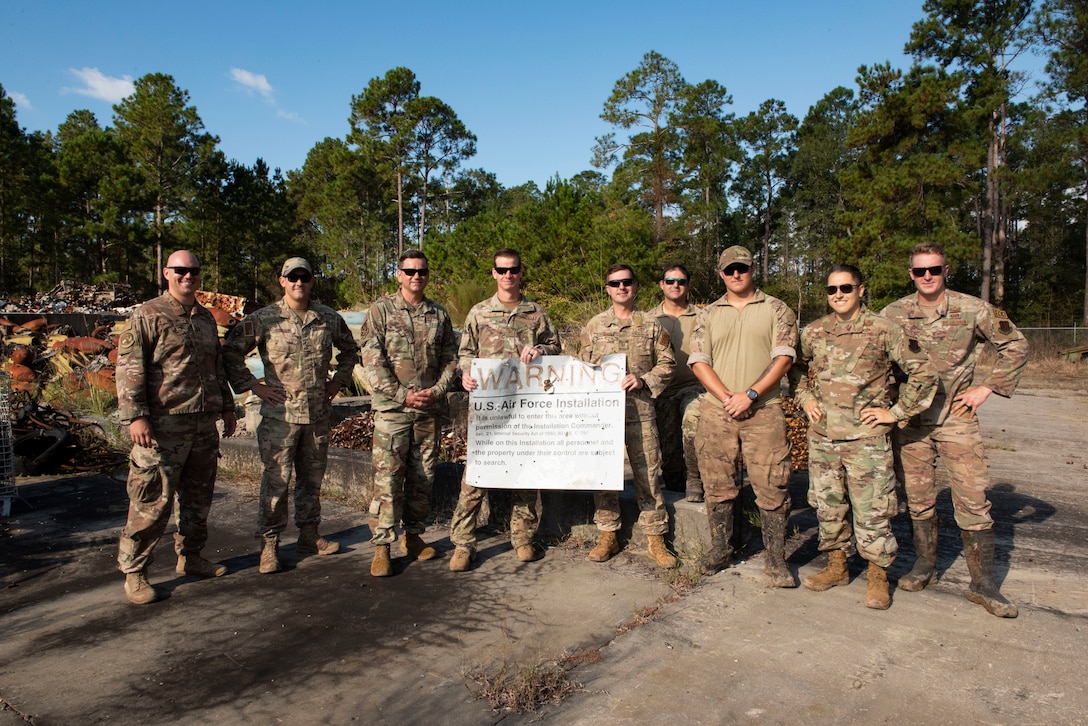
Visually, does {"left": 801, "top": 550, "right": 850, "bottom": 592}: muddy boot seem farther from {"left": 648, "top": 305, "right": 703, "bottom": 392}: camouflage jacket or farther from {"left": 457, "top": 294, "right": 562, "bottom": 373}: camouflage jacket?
{"left": 457, "top": 294, "right": 562, "bottom": 373}: camouflage jacket

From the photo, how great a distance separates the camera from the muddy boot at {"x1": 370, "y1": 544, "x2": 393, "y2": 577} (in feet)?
14.0

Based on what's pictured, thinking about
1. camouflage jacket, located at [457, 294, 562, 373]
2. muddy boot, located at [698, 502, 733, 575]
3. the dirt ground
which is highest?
camouflage jacket, located at [457, 294, 562, 373]

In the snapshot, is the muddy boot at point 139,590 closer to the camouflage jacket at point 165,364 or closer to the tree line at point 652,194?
the camouflage jacket at point 165,364

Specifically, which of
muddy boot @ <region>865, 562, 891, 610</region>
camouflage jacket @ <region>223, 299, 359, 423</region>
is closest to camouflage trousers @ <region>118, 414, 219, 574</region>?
camouflage jacket @ <region>223, 299, 359, 423</region>

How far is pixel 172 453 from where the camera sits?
410 centimetres

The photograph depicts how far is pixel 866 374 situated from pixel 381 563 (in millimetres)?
3121

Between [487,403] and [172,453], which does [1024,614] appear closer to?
[487,403]

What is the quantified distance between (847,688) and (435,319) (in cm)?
319

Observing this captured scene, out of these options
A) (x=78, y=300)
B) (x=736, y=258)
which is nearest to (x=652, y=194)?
(x=78, y=300)

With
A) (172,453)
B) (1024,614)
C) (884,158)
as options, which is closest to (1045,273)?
(884,158)

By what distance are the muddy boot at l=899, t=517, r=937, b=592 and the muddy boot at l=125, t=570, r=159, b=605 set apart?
4319mm

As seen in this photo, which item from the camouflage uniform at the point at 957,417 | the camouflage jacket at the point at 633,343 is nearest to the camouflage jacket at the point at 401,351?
the camouflage jacket at the point at 633,343

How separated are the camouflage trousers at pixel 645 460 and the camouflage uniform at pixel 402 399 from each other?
128 cm

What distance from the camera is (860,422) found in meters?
3.73
